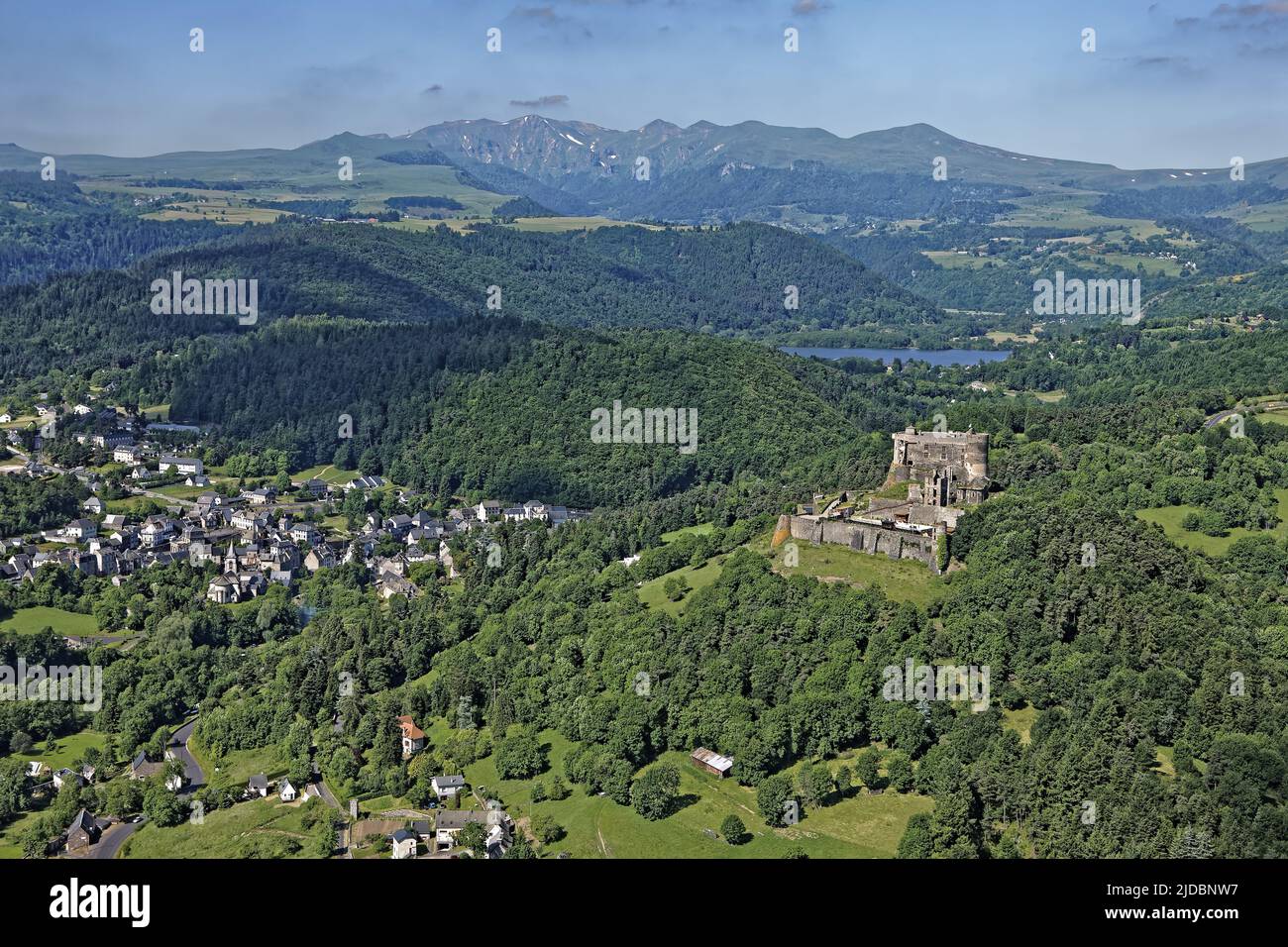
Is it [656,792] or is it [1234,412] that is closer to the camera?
[656,792]

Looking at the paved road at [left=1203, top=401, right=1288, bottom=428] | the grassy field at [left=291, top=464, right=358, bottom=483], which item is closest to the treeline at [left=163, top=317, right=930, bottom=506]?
the grassy field at [left=291, top=464, right=358, bottom=483]

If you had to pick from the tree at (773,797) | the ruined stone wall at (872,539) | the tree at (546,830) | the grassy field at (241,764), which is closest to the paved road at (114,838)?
the grassy field at (241,764)

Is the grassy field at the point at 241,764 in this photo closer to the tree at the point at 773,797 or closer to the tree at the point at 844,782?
the tree at the point at 773,797

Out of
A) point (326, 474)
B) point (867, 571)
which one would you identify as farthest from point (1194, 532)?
point (326, 474)

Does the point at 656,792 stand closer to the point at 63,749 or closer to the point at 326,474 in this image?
the point at 63,749

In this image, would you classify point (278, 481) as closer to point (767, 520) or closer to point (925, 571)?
point (767, 520)

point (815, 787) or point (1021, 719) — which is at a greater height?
point (1021, 719)
